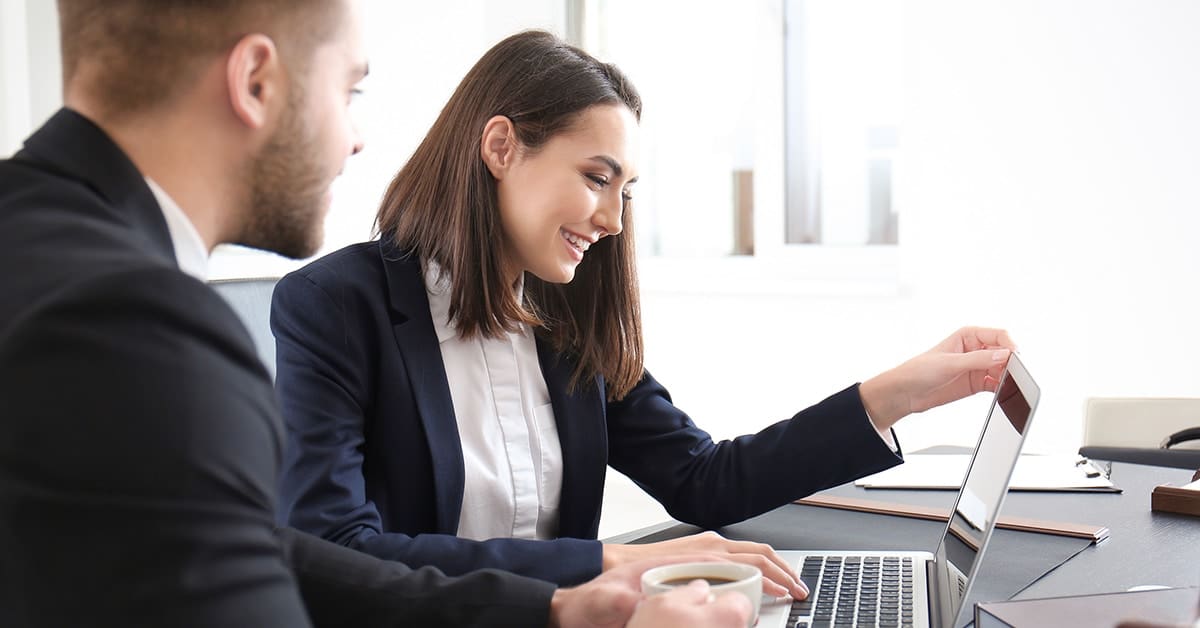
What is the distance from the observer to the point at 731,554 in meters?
1.12

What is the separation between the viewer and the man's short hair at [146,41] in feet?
2.37

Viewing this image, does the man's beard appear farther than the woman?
No

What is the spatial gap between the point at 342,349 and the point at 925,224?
282 centimetres

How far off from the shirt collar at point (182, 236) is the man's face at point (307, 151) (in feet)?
0.15

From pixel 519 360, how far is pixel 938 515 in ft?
1.93

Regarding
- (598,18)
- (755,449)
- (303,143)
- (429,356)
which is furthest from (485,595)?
(598,18)

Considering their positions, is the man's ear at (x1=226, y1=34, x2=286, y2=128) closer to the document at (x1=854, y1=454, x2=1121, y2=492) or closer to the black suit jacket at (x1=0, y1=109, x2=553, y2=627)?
the black suit jacket at (x1=0, y1=109, x2=553, y2=627)

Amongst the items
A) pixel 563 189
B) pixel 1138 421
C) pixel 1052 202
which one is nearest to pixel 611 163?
pixel 563 189

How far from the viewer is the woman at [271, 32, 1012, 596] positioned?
4.53ft

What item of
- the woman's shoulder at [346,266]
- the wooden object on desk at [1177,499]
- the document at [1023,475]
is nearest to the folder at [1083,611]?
the wooden object on desk at [1177,499]

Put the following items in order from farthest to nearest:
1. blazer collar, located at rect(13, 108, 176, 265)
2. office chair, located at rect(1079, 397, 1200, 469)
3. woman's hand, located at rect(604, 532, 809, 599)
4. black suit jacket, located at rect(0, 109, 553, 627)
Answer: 1. office chair, located at rect(1079, 397, 1200, 469)
2. woman's hand, located at rect(604, 532, 809, 599)
3. blazer collar, located at rect(13, 108, 176, 265)
4. black suit jacket, located at rect(0, 109, 553, 627)

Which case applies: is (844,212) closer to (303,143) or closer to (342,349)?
(342,349)

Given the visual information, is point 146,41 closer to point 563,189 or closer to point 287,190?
point 287,190

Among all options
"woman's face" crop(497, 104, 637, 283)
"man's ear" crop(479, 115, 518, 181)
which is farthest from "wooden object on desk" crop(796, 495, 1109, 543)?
"man's ear" crop(479, 115, 518, 181)
